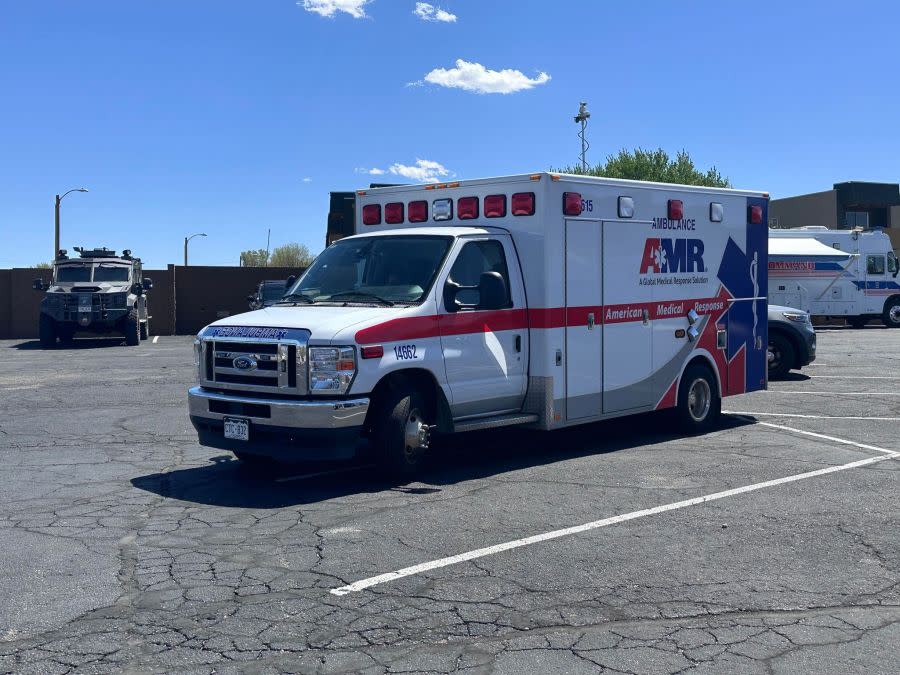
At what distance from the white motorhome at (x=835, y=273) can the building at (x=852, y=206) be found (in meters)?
21.6

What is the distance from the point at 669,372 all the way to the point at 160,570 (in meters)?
6.60

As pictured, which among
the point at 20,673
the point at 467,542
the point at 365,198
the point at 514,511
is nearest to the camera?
the point at 20,673

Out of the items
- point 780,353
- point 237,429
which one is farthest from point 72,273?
point 237,429

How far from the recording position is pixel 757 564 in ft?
20.3

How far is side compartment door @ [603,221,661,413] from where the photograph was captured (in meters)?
10.2

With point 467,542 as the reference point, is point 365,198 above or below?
above

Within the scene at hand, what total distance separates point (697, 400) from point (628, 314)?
1851mm

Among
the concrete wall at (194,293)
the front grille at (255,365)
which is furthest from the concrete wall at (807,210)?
the front grille at (255,365)

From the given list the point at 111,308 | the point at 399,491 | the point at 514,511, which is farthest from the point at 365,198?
the point at 111,308

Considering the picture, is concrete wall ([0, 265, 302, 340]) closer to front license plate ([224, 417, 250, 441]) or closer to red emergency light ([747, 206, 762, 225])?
red emergency light ([747, 206, 762, 225])

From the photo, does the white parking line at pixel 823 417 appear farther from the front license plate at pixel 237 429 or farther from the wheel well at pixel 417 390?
the front license plate at pixel 237 429

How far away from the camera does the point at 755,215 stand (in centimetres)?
1219

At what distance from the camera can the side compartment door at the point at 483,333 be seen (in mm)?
8742

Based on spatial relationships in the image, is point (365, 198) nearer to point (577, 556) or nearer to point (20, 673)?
point (577, 556)
